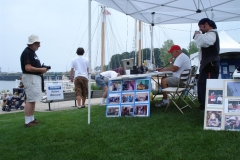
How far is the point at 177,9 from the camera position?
7.00 meters

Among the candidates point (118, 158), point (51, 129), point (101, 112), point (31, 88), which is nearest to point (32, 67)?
point (31, 88)

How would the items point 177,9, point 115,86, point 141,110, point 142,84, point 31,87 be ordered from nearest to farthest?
point 31,87, point 141,110, point 142,84, point 115,86, point 177,9

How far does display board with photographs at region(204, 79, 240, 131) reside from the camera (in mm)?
3529

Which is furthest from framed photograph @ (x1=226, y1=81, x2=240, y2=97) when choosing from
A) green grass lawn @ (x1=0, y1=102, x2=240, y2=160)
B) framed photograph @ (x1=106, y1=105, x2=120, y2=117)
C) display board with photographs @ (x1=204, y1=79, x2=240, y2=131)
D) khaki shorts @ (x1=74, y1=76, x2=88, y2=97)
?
khaki shorts @ (x1=74, y1=76, x2=88, y2=97)

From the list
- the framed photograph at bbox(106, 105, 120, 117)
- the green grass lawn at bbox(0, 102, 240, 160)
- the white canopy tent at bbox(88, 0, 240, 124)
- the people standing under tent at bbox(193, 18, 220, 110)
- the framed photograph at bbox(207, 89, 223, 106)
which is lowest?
the green grass lawn at bbox(0, 102, 240, 160)

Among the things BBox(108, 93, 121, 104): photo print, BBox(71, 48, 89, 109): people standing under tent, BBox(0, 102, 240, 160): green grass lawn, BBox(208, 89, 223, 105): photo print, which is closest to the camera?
BBox(0, 102, 240, 160): green grass lawn

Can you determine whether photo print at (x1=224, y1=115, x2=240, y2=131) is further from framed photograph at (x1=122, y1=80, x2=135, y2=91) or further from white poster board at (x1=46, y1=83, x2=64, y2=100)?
white poster board at (x1=46, y1=83, x2=64, y2=100)

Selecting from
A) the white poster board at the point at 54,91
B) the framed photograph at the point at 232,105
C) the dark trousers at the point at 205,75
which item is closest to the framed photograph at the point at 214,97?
the framed photograph at the point at 232,105

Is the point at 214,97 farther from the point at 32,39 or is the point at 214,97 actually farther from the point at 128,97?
the point at 32,39

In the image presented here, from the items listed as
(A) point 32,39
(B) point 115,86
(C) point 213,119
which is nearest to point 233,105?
(C) point 213,119

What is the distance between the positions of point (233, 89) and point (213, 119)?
0.54 meters

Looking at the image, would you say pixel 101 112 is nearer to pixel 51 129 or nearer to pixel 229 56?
pixel 51 129

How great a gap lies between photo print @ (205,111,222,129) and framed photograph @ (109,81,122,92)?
2006 mm

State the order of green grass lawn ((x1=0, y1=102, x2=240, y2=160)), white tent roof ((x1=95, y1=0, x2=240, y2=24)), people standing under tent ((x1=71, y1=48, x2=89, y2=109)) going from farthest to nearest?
people standing under tent ((x1=71, y1=48, x2=89, y2=109)), white tent roof ((x1=95, y1=0, x2=240, y2=24)), green grass lawn ((x1=0, y1=102, x2=240, y2=160))
